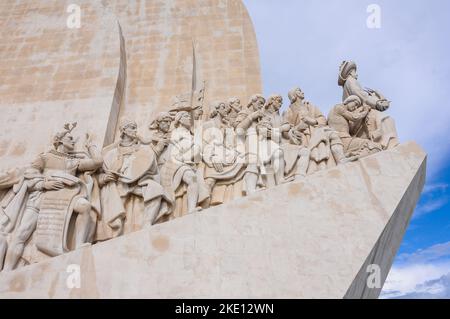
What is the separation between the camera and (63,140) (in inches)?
210

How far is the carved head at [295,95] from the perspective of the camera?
631 cm

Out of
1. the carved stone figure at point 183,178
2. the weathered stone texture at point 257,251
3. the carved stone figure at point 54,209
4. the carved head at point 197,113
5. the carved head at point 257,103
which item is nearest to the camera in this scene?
the weathered stone texture at point 257,251

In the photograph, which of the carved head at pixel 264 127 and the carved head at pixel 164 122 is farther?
the carved head at pixel 164 122

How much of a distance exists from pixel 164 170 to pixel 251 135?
1.21 meters

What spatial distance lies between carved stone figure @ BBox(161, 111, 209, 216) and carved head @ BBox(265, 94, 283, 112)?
4.21ft

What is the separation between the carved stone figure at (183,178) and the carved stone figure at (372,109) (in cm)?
227

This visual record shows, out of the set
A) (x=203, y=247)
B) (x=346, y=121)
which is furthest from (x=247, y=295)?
(x=346, y=121)

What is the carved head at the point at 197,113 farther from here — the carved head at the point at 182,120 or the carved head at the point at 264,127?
the carved head at the point at 264,127

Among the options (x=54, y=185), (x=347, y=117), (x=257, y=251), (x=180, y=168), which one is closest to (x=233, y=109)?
(x=180, y=168)

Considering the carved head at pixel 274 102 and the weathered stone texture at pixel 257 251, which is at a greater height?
the carved head at pixel 274 102

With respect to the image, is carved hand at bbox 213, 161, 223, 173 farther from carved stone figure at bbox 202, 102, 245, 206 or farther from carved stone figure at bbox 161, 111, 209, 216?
carved stone figure at bbox 161, 111, 209, 216

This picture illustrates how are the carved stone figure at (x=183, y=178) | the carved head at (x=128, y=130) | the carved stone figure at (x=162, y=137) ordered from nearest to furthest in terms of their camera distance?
the carved stone figure at (x=183, y=178)
the carved stone figure at (x=162, y=137)
the carved head at (x=128, y=130)

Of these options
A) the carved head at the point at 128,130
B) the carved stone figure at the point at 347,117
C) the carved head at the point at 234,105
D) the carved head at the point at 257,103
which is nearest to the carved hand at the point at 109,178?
the carved head at the point at 128,130

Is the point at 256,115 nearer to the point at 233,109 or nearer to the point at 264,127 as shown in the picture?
the point at 264,127
